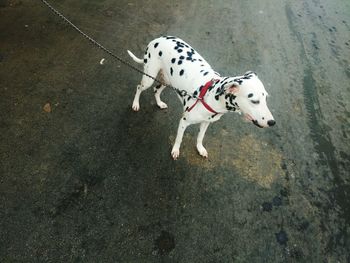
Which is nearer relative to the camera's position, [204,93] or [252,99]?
[252,99]

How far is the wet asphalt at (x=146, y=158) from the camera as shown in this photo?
11.3 ft

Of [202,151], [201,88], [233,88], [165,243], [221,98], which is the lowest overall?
[165,243]

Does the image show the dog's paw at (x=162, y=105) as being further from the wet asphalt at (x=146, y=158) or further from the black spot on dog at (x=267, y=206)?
the black spot on dog at (x=267, y=206)

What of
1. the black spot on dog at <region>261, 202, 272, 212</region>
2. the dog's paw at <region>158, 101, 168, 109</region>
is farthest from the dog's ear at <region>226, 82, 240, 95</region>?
the dog's paw at <region>158, 101, 168, 109</region>

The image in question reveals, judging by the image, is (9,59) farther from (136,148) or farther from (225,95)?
(225,95)

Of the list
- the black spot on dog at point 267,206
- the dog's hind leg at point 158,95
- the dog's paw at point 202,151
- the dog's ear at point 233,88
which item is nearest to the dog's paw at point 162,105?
the dog's hind leg at point 158,95

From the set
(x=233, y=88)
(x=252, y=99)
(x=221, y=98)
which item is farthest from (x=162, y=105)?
(x=252, y=99)

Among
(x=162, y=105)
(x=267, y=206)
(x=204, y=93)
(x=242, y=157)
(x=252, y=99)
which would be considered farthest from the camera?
(x=162, y=105)

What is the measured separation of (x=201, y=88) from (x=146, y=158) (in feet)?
3.96

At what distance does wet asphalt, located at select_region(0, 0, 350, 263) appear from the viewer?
344 centimetres

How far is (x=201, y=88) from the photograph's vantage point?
3.66 m

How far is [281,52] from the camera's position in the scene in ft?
22.0

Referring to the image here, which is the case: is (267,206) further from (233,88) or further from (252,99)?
(233,88)

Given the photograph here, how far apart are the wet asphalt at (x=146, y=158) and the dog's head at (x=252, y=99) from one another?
4.20 feet
